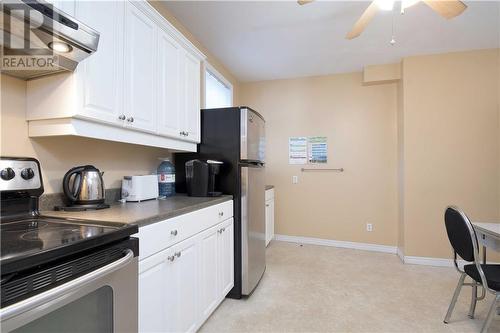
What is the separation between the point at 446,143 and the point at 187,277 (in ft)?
10.9

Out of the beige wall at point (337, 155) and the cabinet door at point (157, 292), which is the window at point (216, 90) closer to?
the beige wall at point (337, 155)

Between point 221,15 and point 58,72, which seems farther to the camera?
point 221,15

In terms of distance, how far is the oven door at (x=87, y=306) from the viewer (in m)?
0.65

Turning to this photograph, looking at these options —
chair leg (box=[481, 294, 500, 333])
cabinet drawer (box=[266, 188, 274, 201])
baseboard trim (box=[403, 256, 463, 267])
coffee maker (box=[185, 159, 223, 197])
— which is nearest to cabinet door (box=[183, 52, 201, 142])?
coffee maker (box=[185, 159, 223, 197])

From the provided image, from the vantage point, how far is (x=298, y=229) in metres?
4.00

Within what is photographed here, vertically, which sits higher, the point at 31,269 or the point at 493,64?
the point at 493,64

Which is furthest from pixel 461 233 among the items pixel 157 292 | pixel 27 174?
pixel 27 174

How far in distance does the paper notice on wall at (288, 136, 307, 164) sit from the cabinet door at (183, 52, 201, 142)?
82.5 inches

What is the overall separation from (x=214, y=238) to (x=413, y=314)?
1698 mm

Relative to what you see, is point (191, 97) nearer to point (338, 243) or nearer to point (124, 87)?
point (124, 87)

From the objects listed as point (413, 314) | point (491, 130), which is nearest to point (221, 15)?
point (413, 314)

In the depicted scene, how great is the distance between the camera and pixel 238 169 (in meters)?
2.21

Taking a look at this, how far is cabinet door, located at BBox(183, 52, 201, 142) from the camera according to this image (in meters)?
2.09

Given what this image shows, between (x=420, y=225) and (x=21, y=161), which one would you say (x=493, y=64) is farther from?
(x=21, y=161)
